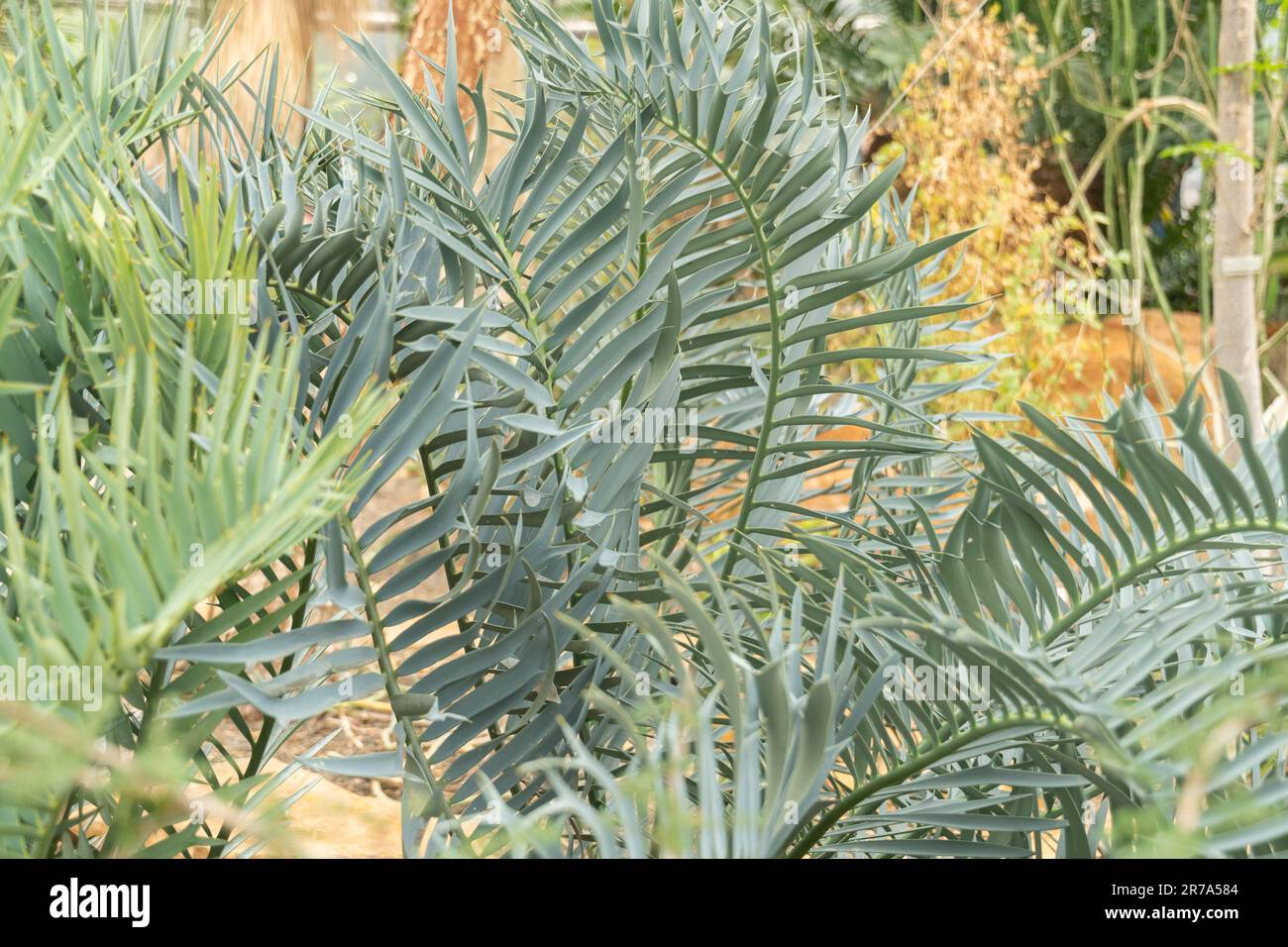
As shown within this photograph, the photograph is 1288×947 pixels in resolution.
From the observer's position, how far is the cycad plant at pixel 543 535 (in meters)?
0.53

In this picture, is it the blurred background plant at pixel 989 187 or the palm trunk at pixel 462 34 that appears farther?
the blurred background plant at pixel 989 187

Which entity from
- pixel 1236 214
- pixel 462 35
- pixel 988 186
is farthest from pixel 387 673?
pixel 988 186

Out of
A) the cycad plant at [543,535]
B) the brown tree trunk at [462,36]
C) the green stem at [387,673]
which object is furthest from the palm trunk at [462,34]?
the green stem at [387,673]

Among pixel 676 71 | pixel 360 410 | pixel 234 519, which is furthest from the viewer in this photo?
pixel 676 71

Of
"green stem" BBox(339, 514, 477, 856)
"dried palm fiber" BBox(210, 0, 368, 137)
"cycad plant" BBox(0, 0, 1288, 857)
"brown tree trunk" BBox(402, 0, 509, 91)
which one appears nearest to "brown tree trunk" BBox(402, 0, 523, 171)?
"brown tree trunk" BBox(402, 0, 509, 91)

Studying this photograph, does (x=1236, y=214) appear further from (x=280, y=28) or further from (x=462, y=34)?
(x=280, y=28)

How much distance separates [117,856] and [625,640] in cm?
43

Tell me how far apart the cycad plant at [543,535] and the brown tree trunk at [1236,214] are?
1403 millimetres

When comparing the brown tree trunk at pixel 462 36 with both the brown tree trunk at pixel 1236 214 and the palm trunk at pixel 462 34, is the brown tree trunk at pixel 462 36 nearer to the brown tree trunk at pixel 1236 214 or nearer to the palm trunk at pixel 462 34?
the palm trunk at pixel 462 34

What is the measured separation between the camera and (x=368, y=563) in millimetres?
764
